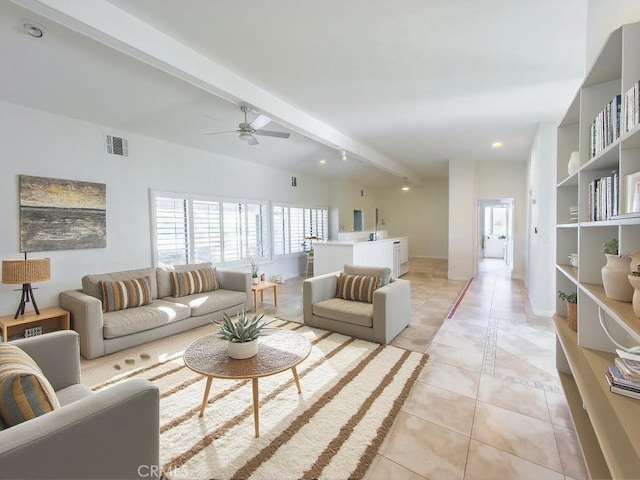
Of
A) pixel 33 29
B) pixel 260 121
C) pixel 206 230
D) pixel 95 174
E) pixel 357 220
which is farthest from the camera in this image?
pixel 357 220

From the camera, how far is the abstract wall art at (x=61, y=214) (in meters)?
3.34

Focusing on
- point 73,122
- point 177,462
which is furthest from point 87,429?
point 73,122

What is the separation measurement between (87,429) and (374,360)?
91.2 inches

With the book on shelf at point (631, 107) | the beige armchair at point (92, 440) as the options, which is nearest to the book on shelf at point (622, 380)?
the book on shelf at point (631, 107)

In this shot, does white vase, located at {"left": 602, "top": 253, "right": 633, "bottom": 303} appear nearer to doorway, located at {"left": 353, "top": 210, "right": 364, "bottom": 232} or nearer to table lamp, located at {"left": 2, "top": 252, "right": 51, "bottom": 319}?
table lamp, located at {"left": 2, "top": 252, "right": 51, "bottom": 319}

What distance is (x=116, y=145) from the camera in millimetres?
4105

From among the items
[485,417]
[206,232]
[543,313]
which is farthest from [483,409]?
[206,232]

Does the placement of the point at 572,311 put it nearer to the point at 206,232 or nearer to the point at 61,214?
the point at 206,232

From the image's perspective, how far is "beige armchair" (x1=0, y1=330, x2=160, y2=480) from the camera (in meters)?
1.00

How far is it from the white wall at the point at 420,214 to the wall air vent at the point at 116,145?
9149 mm

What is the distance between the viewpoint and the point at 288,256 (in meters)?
7.45

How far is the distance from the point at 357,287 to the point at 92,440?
2.95 metres

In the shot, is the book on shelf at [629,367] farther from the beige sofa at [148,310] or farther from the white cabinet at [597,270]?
the beige sofa at [148,310]

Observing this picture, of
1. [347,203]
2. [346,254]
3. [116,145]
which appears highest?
[116,145]
